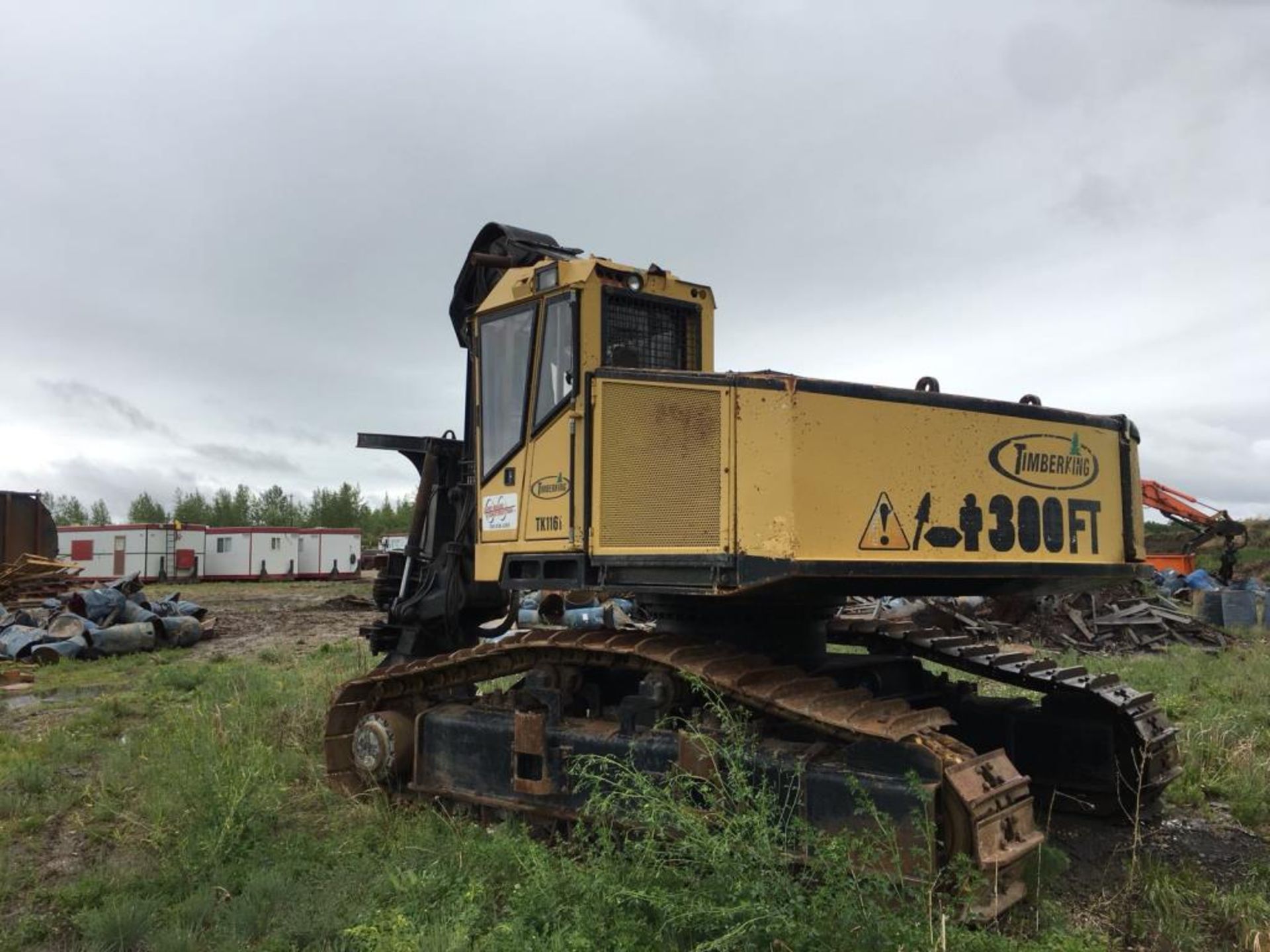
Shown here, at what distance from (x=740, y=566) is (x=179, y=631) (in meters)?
15.3

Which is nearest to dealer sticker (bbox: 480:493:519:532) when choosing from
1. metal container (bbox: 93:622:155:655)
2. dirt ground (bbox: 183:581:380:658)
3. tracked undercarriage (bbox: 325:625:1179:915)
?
tracked undercarriage (bbox: 325:625:1179:915)

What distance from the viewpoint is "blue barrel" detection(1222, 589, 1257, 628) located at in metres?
18.5

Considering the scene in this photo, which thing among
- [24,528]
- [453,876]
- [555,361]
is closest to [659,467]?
[555,361]

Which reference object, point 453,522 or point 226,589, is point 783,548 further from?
point 226,589

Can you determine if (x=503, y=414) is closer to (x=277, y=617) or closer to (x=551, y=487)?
(x=551, y=487)

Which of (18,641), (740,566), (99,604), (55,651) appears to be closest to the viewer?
(740,566)

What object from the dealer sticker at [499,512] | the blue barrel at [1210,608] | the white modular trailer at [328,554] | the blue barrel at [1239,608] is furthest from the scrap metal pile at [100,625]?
the white modular trailer at [328,554]

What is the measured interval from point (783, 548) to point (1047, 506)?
5.35ft

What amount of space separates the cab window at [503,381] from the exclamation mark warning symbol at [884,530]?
7.24 feet

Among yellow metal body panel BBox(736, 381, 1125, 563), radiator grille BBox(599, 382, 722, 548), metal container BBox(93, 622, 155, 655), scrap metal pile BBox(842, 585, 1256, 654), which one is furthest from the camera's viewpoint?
scrap metal pile BBox(842, 585, 1256, 654)

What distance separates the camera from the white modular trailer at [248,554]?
39781 mm

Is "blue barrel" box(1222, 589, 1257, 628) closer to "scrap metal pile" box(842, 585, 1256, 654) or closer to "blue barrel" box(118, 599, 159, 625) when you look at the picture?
"scrap metal pile" box(842, 585, 1256, 654)

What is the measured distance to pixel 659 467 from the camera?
16.4ft

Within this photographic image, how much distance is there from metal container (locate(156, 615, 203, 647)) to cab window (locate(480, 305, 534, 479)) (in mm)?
13238
